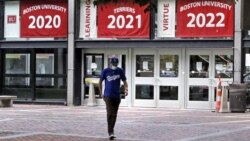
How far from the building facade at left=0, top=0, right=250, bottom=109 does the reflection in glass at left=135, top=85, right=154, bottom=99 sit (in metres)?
0.04

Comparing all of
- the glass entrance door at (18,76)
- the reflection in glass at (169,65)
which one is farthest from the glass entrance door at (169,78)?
the glass entrance door at (18,76)

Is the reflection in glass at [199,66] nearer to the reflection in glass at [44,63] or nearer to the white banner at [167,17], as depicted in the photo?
the white banner at [167,17]

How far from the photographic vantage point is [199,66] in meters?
20.7

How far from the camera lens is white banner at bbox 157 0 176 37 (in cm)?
2084

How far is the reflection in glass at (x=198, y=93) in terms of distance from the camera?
20547mm

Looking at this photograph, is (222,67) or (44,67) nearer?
(222,67)

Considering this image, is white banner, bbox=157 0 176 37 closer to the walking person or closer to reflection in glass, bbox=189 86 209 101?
reflection in glass, bbox=189 86 209 101

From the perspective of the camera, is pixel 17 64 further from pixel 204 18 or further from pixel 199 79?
pixel 204 18

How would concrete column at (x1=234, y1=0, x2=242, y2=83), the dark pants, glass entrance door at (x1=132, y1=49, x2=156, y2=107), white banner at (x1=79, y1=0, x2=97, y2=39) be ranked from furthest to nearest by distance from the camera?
1. white banner at (x1=79, y1=0, x2=97, y2=39)
2. glass entrance door at (x1=132, y1=49, x2=156, y2=107)
3. concrete column at (x1=234, y1=0, x2=242, y2=83)
4. the dark pants

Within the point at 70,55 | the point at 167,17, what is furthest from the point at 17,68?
the point at 167,17

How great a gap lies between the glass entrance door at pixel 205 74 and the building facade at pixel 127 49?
0.04 metres

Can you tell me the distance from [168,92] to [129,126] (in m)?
7.26

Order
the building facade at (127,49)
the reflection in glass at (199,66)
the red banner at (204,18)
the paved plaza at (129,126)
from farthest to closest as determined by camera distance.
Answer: the reflection in glass at (199,66) → the building facade at (127,49) → the red banner at (204,18) → the paved plaza at (129,126)

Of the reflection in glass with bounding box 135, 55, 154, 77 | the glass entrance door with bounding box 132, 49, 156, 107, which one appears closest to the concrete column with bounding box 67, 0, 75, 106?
the glass entrance door with bounding box 132, 49, 156, 107
